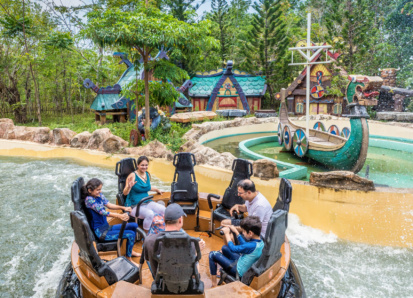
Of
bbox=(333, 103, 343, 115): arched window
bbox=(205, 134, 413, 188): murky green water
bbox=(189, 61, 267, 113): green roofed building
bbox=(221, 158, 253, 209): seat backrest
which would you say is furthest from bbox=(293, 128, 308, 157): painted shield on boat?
bbox=(189, 61, 267, 113): green roofed building

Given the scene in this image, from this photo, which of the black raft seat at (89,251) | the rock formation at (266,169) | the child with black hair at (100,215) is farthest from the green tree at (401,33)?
the black raft seat at (89,251)

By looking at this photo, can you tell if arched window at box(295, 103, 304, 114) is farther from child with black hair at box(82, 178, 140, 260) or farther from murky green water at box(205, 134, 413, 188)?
child with black hair at box(82, 178, 140, 260)

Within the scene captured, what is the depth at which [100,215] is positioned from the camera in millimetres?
2914

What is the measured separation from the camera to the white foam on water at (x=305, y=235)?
4.35 meters

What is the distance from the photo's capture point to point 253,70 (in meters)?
18.7

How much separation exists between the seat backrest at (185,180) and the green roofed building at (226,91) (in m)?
13.3

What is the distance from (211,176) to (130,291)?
432 centimetres

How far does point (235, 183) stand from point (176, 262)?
1889mm

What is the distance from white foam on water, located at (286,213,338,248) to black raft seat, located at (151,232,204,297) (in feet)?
8.95

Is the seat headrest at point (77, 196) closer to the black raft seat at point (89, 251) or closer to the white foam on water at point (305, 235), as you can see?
the black raft seat at point (89, 251)

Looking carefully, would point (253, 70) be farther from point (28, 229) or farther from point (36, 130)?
point (28, 229)

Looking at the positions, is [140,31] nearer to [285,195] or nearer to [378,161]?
[285,195]

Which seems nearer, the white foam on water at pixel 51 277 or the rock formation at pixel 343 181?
the white foam on water at pixel 51 277

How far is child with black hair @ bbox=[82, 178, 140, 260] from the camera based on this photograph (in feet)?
9.19
